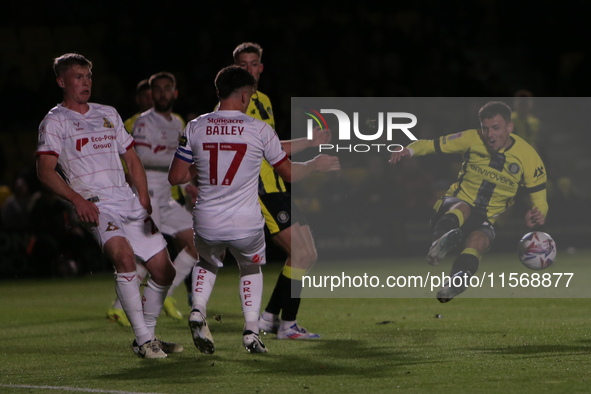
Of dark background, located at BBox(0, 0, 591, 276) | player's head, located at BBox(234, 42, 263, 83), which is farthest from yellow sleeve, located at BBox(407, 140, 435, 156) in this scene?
dark background, located at BBox(0, 0, 591, 276)

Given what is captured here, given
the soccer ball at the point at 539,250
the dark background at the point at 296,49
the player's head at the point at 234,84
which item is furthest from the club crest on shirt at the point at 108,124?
the dark background at the point at 296,49

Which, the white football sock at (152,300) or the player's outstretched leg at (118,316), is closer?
the white football sock at (152,300)

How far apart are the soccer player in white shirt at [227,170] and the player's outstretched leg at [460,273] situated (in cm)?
262

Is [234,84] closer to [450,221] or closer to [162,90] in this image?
[162,90]

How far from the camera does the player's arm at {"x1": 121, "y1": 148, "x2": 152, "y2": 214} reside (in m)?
5.61

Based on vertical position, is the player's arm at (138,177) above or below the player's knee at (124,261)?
above

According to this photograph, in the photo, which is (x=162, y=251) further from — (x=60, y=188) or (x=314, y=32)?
(x=314, y=32)

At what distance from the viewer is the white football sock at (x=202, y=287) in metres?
5.40

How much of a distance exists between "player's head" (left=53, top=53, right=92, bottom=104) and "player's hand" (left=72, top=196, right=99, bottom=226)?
74 cm

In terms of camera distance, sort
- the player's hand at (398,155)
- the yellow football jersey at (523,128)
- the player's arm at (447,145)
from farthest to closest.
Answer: the yellow football jersey at (523,128), the player's arm at (447,145), the player's hand at (398,155)

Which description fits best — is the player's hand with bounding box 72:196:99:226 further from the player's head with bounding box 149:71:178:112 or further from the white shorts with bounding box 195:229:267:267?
the player's head with bounding box 149:71:178:112

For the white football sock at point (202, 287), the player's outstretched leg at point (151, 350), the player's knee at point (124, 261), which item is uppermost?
the player's knee at point (124, 261)

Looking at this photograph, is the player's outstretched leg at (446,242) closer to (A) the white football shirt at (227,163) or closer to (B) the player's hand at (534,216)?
(B) the player's hand at (534,216)

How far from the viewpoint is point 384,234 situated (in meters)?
13.3
